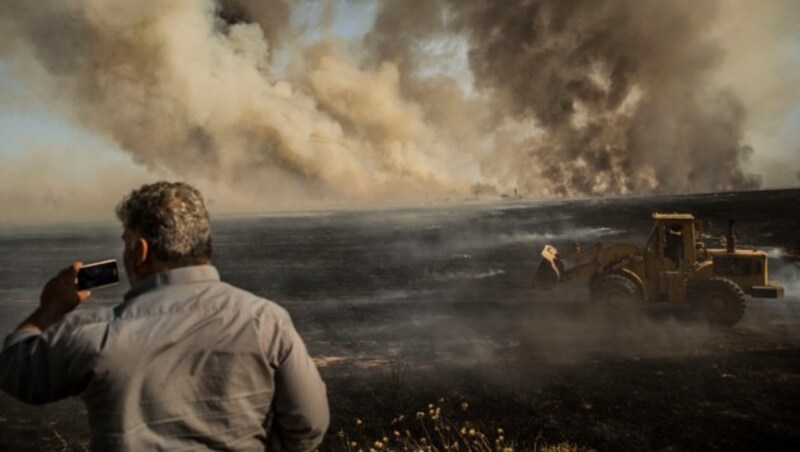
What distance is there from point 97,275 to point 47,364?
0.60m

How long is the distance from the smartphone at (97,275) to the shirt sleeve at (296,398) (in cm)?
89

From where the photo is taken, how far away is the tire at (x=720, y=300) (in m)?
13.3

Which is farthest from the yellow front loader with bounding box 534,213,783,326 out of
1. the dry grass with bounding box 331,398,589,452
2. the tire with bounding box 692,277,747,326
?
the dry grass with bounding box 331,398,589,452

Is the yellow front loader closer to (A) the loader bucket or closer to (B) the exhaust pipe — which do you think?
(B) the exhaust pipe

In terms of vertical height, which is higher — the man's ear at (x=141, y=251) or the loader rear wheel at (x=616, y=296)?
the man's ear at (x=141, y=251)

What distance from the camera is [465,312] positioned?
17312 millimetres

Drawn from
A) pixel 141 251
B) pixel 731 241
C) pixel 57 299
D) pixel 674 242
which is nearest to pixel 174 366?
pixel 141 251

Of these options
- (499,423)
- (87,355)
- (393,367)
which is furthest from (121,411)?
(393,367)

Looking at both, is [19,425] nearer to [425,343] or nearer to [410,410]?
[410,410]

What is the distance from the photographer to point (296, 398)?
6.91 ft

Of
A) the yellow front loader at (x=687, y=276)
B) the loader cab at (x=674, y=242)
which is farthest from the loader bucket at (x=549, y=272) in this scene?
the loader cab at (x=674, y=242)

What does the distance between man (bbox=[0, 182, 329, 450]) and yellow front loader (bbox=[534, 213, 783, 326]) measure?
13412mm

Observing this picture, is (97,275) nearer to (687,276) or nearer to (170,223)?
(170,223)

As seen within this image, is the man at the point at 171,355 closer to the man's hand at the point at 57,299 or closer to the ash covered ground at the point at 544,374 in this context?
the man's hand at the point at 57,299
